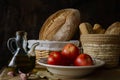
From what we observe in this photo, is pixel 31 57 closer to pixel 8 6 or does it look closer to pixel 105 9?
pixel 8 6

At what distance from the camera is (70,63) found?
99 centimetres

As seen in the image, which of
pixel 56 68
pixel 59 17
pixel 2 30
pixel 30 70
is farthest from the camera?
pixel 2 30

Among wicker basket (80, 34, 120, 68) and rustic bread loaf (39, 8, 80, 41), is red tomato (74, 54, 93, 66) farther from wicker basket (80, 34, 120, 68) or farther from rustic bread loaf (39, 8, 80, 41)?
rustic bread loaf (39, 8, 80, 41)

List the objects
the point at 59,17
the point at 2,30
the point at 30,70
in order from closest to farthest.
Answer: the point at 30,70, the point at 59,17, the point at 2,30

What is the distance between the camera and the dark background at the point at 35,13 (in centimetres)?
158

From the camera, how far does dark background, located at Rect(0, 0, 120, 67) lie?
158 cm

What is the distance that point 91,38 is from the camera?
108 cm

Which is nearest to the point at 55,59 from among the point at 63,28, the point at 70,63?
the point at 70,63

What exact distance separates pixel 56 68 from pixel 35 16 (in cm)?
78

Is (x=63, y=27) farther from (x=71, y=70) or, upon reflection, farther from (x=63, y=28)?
(x=71, y=70)

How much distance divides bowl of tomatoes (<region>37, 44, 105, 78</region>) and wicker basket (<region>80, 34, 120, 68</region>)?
0.33 feet

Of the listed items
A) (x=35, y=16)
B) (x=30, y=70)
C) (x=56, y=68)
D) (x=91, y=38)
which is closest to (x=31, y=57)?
(x=30, y=70)

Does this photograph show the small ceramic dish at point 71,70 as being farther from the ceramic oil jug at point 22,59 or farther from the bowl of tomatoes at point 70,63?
the ceramic oil jug at point 22,59

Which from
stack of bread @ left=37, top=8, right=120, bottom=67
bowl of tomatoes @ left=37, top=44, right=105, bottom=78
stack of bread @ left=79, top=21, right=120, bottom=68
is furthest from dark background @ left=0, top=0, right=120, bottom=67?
bowl of tomatoes @ left=37, top=44, right=105, bottom=78
